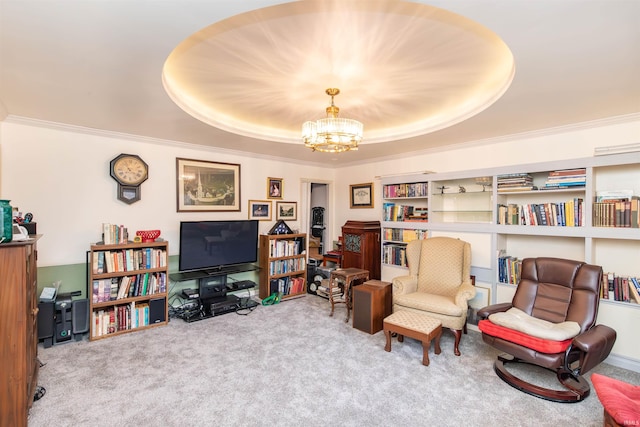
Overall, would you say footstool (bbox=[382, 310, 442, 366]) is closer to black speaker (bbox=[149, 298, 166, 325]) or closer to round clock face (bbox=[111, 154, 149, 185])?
black speaker (bbox=[149, 298, 166, 325])

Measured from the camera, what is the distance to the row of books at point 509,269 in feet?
11.2

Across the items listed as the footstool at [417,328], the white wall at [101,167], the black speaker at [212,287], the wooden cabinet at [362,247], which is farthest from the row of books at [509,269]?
the black speaker at [212,287]

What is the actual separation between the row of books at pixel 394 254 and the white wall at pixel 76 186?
2.90 m

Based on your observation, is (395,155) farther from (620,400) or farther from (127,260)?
(127,260)

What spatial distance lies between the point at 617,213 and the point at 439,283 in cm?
179

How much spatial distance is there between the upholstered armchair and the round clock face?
353 cm

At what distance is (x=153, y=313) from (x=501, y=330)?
3.77m

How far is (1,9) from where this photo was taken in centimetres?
149

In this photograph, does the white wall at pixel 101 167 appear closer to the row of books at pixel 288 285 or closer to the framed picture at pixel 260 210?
the framed picture at pixel 260 210

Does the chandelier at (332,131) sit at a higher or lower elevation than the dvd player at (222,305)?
higher

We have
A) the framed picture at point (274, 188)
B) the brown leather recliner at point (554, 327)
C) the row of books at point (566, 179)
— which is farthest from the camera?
the framed picture at point (274, 188)

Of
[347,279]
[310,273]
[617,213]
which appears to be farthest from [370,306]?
[617,213]

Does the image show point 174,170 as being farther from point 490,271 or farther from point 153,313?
point 490,271

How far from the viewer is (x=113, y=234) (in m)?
3.47
